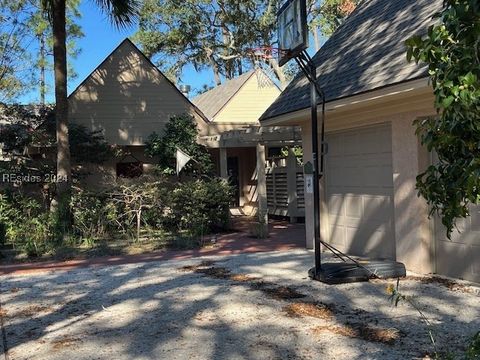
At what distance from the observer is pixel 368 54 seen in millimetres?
9016

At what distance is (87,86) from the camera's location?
18109mm

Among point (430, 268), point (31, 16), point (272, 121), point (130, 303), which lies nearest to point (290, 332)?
point (130, 303)

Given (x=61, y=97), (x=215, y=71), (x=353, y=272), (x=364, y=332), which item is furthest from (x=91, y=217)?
(x=215, y=71)

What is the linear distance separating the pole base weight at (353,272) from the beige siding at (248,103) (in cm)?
1626

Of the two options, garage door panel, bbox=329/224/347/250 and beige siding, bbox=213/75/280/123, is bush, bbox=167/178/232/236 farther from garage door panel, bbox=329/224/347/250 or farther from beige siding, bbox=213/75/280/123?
beige siding, bbox=213/75/280/123

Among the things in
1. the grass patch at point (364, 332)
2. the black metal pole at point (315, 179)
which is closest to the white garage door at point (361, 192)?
the black metal pole at point (315, 179)

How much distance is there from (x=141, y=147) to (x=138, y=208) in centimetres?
609

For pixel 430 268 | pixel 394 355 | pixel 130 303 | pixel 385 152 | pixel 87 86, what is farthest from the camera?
pixel 87 86

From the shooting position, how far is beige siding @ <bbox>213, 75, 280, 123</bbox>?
78.3 feet

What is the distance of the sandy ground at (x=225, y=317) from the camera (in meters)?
4.95

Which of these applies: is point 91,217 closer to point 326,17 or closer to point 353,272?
point 353,272

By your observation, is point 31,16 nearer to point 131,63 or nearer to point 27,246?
point 131,63

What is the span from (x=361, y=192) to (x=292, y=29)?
3464 mm

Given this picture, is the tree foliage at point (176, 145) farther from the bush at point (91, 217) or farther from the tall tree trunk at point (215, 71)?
the tall tree trunk at point (215, 71)
